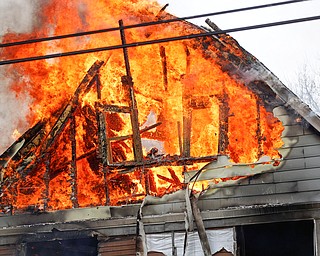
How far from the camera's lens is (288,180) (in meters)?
10.3

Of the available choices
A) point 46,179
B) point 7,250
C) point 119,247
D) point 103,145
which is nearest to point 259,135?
point 103,145

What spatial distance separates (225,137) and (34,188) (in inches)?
171

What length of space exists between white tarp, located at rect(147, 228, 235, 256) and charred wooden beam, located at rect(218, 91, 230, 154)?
1.73 metres

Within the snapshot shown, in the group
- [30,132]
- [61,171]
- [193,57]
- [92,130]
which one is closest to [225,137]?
[193,57]

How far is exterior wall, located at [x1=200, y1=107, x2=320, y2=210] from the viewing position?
10258mm

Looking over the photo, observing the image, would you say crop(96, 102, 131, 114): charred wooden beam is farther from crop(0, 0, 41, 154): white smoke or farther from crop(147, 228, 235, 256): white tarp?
crop(147, 228, 235, 256): white tarp

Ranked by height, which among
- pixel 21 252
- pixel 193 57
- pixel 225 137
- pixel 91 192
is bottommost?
pixel 21 252

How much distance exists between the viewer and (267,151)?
10.6m

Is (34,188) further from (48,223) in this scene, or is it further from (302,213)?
(302,213)

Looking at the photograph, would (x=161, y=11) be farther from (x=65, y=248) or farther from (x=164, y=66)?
(x=65, y=248)

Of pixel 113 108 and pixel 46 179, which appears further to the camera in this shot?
pixel 113 108

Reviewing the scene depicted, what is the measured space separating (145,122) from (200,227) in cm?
265

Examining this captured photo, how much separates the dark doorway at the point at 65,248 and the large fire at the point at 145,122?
53.2 inches

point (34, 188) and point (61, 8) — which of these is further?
point (61, 8)
